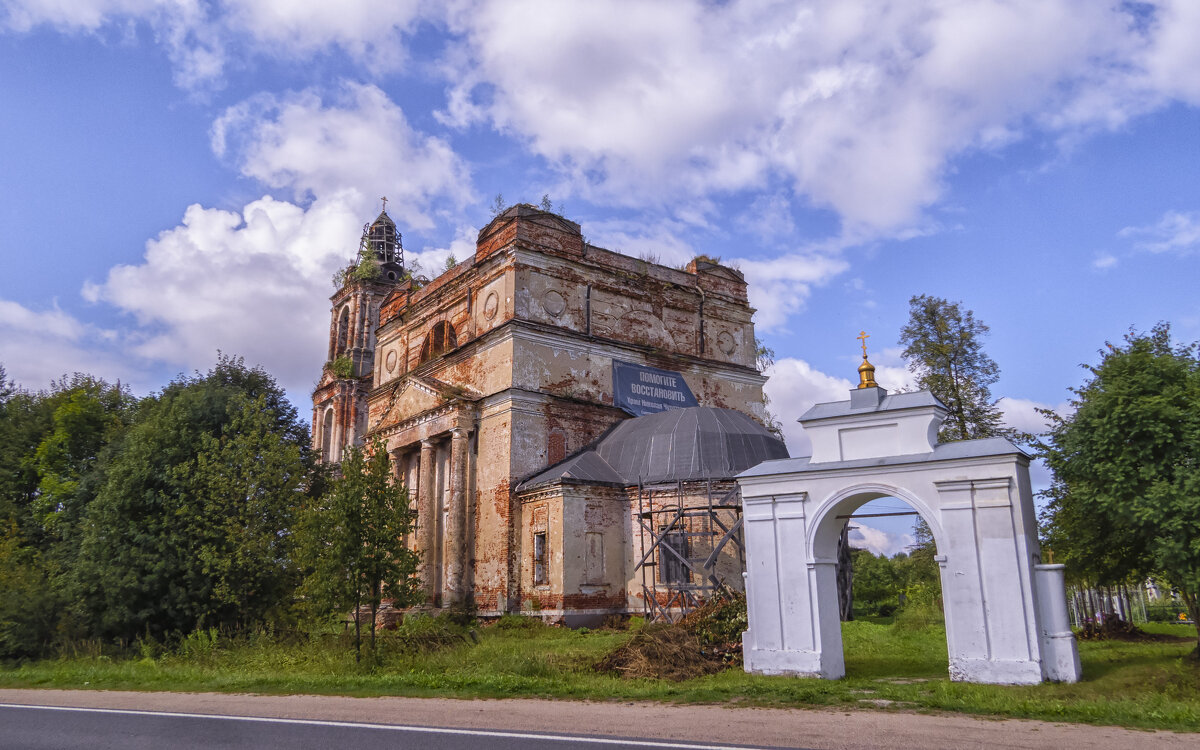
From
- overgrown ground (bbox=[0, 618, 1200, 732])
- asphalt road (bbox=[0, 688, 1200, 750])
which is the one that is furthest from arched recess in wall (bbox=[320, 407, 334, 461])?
asphalt road (bbox=[0, 688, 1200, 750])

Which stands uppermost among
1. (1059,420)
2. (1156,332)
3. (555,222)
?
(555,222)

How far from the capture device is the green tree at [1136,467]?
11039 millimetres

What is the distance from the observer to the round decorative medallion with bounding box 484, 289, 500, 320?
28656 millimetres

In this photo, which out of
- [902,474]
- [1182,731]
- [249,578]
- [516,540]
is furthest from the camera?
[516,540]

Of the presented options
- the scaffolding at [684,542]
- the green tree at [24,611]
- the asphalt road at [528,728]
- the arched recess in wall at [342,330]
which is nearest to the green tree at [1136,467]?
the asphalt road at [528,728]

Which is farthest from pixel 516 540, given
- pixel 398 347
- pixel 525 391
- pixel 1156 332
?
pixel 1156 332

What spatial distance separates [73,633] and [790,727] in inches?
849

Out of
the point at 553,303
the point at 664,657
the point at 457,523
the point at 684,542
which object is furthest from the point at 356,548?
the point at 553,303

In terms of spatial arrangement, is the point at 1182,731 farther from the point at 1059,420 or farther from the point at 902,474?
the point at 1059,420

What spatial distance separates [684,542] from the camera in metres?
22.8

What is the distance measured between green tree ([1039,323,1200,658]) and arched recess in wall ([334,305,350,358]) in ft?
160

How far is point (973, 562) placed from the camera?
12.0 meters

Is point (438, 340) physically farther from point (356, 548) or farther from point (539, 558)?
point (356, 548)

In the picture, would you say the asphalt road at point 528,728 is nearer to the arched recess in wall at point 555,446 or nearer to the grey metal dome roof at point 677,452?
the grey metal dome roof at point 677,452
